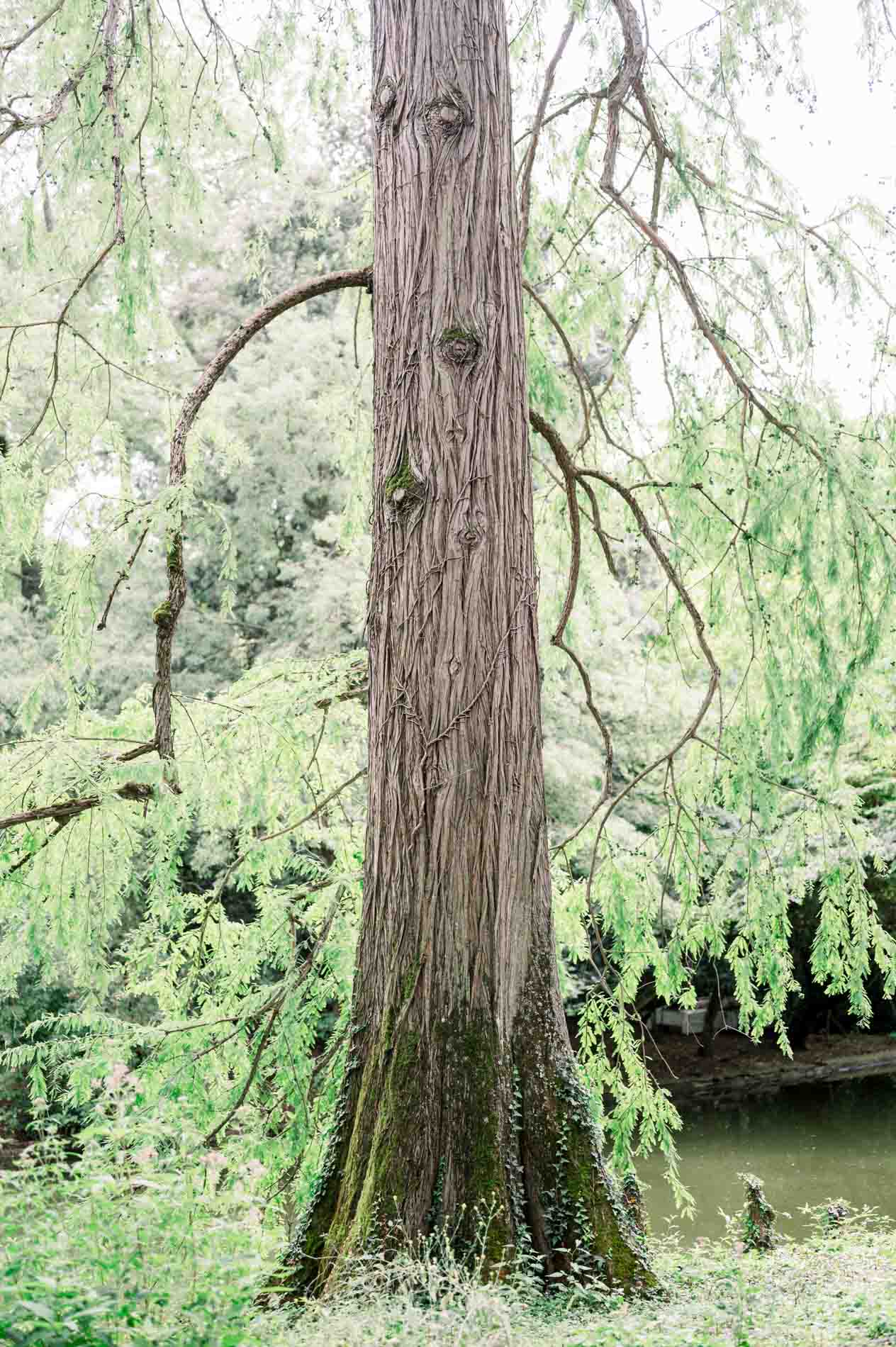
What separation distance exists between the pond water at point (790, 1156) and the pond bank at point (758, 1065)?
616mm

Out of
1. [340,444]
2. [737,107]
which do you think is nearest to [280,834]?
[340,444]

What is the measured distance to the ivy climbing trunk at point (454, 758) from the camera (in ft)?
9.18

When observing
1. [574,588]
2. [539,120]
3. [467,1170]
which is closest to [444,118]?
[539,120]

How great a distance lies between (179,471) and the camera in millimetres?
3561

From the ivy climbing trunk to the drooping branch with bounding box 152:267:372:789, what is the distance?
338 millimetres

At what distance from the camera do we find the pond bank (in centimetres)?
1402

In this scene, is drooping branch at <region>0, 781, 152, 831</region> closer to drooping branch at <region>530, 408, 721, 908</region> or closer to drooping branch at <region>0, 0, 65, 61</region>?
drooping branch at <region>530, 408, 721, 908</region>

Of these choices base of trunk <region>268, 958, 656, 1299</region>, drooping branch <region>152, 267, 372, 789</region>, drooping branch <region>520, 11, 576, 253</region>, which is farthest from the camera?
drooping branch <region>520, 11, 576, 253</region>

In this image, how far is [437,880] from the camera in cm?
295

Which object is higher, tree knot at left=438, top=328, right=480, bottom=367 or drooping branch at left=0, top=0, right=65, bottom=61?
drooping branch at left=0, top=0, right=65, bottom=61

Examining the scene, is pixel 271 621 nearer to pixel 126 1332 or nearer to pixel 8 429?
pixel 8 429

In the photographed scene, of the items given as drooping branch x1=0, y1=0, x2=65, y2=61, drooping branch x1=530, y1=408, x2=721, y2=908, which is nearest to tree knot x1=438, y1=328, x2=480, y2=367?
drooping branch x1=530, y1=408, x2=721, y2=908

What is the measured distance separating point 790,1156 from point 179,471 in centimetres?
937

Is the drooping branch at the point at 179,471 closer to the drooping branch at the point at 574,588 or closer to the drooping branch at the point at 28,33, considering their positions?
the drooping branch at the point at 574,588
